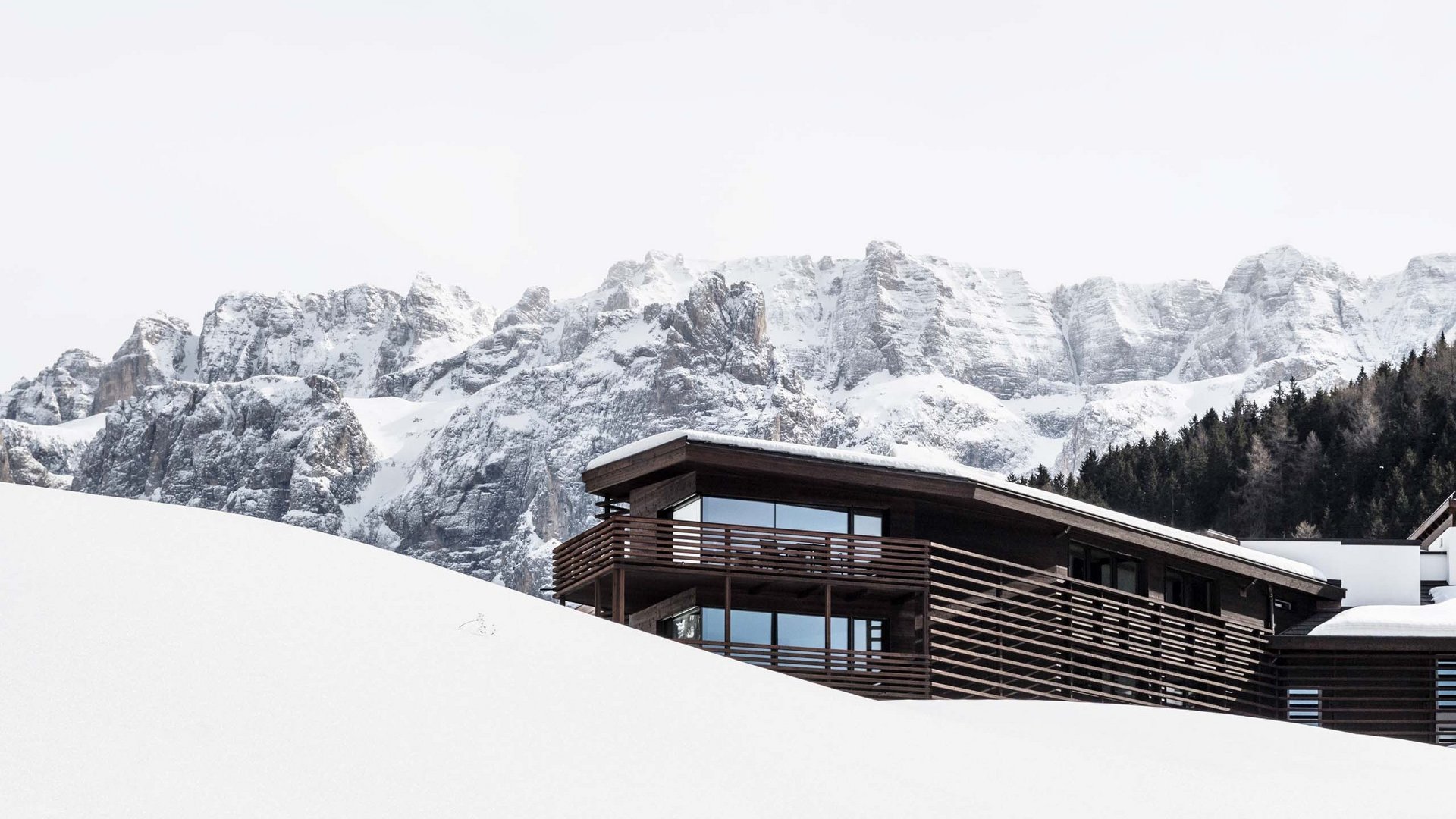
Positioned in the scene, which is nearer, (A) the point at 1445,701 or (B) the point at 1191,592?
(A) the point at 1445,701

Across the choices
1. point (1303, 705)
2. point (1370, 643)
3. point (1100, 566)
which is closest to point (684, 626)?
point (1100, 566)

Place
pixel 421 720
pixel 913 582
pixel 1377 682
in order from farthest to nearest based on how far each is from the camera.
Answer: pixel 1377 682, pixel 913 582, pixel 421 720

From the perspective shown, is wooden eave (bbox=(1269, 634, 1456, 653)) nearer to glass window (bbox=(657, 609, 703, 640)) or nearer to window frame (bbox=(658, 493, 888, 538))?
window frame (bbox=(658, 493, 888, 538))

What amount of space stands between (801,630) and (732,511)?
2.62 metres

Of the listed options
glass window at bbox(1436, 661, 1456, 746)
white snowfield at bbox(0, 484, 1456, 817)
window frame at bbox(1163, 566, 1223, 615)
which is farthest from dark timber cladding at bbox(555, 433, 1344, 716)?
white snowfield at bbox(0, 484, 1456, 817)

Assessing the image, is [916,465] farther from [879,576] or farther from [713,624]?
[713,624]

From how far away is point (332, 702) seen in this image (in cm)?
1304

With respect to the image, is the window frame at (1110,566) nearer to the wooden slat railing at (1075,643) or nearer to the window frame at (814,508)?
the wooden slat railing at (1075,643)

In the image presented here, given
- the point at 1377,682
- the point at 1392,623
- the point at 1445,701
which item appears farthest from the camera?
the point at 1377,682

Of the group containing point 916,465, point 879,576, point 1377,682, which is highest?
point 916,465

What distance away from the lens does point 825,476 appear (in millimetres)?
31391

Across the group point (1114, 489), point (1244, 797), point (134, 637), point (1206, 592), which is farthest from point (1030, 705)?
point (1114, 489)

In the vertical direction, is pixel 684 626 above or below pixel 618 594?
below

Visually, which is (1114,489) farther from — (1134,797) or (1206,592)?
(1134,797)
